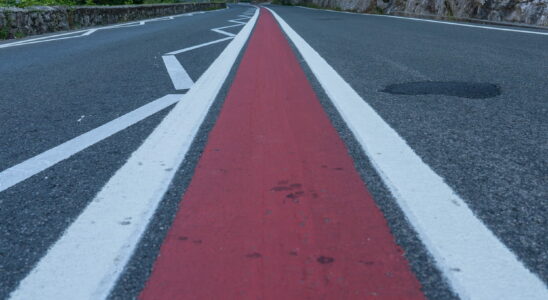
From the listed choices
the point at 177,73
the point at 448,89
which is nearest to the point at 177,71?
the point at 177,73

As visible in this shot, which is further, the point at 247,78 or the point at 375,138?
the point at 247,78

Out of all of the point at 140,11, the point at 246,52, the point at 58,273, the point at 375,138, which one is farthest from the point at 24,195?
the point at 140,11

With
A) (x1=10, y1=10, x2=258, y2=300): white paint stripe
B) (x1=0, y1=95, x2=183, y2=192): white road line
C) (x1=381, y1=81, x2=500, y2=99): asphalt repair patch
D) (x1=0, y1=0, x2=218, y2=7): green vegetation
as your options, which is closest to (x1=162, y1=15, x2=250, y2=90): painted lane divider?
(x1=0, y1=95, x2=183, y2=192): white road line

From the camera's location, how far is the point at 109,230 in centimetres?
148

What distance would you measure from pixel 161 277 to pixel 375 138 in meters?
1.50

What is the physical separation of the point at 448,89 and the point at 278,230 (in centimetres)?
261

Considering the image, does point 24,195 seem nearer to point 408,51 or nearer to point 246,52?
point 246,52

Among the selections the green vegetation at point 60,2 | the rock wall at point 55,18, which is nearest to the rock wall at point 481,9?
the rock wall at point 55,18

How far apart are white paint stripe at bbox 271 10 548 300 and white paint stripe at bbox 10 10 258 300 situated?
35.5 inches

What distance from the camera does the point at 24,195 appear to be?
1.79m

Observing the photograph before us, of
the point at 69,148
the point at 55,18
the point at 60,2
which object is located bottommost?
the point at 69,148

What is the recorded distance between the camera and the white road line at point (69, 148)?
2.01 meters

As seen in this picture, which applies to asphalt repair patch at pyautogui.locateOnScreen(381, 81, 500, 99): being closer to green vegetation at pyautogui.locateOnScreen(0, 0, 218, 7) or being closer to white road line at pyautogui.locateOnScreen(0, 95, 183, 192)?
white road line at pyautogui.locateOnScreen(0, 95, 183, 192)

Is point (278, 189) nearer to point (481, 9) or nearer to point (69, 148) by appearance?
point (69, 148)
